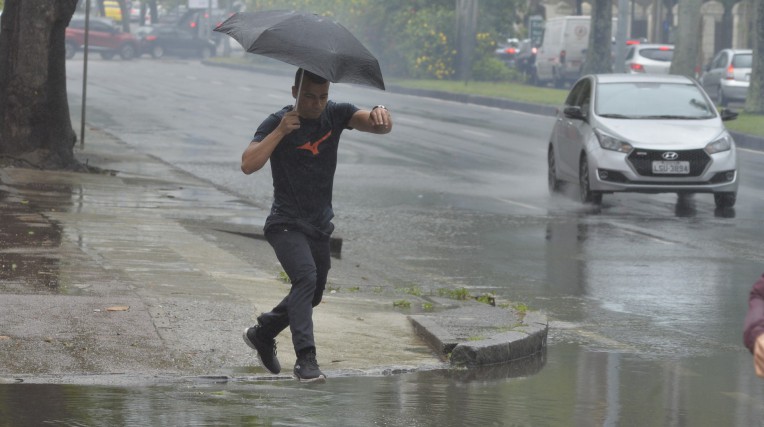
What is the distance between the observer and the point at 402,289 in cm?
1109

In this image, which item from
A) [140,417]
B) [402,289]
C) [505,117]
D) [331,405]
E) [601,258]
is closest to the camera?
[140,417]

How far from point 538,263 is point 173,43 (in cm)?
6147

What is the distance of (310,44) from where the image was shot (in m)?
7.08

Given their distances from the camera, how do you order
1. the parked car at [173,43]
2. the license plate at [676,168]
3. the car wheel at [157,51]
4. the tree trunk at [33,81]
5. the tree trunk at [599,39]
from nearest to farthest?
the license plate at [676,168]
the tree trunk at [33,81]
the tree trunk at [599,39]
the parked car at [173,43]
the car wheel at [157,51]

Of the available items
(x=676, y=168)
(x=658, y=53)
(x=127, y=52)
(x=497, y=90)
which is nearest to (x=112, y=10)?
(x=127, y=52)

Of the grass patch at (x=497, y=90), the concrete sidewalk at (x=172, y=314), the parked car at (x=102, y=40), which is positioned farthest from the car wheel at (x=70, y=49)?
the concrete sidewalk at (x=172, y=314)

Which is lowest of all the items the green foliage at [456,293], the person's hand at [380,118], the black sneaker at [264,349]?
the green foliage at [456,293]

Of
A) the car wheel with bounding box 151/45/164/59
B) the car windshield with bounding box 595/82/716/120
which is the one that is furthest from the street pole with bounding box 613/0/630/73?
the car wheel with bounding box 151/45/164/59

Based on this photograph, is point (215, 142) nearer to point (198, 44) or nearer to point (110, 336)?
point (110, 336)

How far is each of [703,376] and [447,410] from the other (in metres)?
1.73

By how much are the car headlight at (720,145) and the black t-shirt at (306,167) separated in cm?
1083

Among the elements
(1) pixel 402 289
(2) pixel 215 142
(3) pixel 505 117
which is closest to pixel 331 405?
(1) pixel 402 289

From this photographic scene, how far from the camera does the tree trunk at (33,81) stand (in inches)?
684

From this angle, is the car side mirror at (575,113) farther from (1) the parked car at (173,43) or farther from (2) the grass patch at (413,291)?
(1) the parked car at (173,43)
